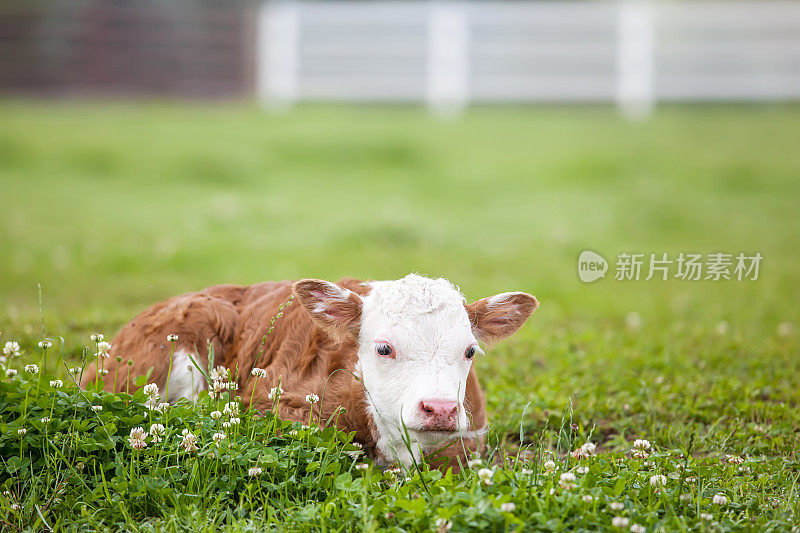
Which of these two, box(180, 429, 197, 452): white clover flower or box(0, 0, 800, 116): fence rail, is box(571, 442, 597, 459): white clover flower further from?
box(0, 0, 800, 116): fence rail

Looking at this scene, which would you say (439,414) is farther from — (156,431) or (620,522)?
(156,431)

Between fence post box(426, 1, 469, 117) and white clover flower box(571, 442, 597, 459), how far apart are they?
679 inches

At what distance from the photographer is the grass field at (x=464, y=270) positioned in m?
3.70

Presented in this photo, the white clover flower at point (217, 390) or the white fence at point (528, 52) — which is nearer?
the white clover flower at point (217, 390)

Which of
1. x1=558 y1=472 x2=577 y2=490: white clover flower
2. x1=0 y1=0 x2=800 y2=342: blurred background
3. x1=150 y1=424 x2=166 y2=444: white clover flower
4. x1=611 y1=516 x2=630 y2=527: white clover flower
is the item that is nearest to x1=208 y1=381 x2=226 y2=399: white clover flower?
x1=150 y1=424 x2=166 y2=444: white clover flower

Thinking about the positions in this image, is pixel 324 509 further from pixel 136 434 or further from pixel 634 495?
pixel 634 495

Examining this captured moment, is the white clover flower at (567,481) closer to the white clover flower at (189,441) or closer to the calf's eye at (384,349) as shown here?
the calf's eye at (384,349)

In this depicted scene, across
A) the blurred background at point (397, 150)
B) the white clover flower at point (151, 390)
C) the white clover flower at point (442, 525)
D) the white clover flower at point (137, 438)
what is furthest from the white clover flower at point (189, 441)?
the blurred background at point (397, 150)

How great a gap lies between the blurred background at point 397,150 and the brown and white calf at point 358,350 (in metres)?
2.20

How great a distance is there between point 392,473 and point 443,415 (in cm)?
43

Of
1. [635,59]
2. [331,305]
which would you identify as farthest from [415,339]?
[635,59]

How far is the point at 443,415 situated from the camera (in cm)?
379

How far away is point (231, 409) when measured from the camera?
4121mm

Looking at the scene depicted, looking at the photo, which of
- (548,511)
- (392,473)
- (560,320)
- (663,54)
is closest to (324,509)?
(392,473)
